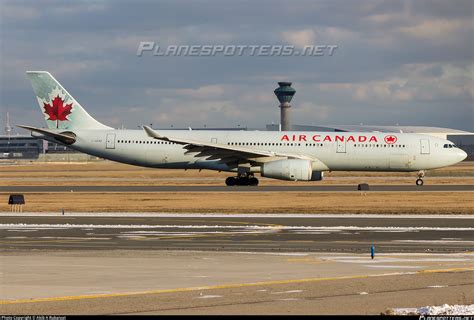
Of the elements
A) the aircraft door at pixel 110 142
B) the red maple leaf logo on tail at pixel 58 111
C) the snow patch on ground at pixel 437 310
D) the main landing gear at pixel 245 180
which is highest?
the red maple leaf logo on tail at pixel 58 111

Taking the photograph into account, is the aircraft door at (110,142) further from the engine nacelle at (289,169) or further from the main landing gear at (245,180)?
the engine nacelle at (289,169)

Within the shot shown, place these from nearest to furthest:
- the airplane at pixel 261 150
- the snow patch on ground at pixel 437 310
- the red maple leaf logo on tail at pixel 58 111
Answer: the snow patch on ground at pixel 437 310
the airplane at pixel 261 150
the red maple leaf logo on tail at pixel 58 111

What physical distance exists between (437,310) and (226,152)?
49166 millimetres

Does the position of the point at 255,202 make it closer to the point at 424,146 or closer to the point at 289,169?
the point at 289,169

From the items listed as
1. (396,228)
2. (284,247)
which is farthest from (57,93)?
(284,247)

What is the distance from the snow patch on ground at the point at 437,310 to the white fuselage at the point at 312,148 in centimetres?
5081

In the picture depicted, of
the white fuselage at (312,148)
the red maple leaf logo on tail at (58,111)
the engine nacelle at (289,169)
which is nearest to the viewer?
the engine nacelle at (289,169)

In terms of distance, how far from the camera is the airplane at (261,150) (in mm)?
66938

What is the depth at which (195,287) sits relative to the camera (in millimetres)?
19875

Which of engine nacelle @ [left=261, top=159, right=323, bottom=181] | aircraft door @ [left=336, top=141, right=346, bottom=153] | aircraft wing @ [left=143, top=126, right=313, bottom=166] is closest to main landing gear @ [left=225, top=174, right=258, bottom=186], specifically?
aircraft wing @ [left=143, top=126, right=313, bottom=166]

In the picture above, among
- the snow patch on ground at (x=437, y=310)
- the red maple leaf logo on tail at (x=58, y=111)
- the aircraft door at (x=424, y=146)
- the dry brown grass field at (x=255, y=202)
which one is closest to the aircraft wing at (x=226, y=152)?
the dry brown grass field at (x=255, y=202)

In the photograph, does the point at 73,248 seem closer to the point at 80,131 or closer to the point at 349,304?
the point at 349,304

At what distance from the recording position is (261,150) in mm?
68375

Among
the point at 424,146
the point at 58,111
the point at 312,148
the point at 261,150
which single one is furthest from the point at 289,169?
the point at 58,111
